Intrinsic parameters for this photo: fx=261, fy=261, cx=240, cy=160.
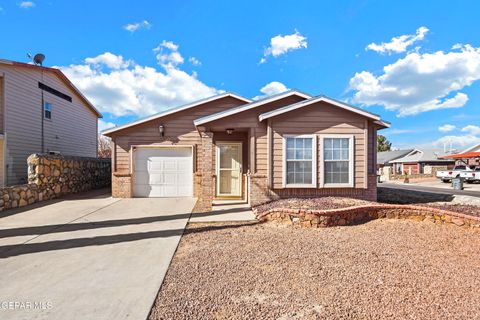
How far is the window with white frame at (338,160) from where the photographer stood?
8055 millimetres

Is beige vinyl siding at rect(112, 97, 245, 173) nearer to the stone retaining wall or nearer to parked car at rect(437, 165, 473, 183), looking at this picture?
the stone retaining wall

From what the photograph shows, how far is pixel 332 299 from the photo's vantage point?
3.01m

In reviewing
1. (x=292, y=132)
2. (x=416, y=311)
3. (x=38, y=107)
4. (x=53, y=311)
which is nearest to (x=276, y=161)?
(x=292, y=132)

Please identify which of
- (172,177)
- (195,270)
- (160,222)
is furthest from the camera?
(172,177)

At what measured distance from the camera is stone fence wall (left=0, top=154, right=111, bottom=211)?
8609mm

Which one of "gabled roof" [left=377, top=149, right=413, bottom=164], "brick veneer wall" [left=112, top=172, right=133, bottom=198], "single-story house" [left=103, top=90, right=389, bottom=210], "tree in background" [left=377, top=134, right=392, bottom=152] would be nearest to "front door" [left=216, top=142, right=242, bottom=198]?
"single-story house" [left=103, top=90, right=389, bottom=210]

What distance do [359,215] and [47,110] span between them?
1569cm

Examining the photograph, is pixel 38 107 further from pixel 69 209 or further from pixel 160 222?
pixel 160 222

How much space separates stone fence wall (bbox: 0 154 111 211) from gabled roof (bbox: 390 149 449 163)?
39599mm

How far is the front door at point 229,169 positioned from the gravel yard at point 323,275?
4.64 m

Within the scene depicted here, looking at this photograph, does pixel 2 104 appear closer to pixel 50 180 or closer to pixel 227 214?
pixel 50 180

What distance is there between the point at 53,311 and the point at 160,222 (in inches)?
151

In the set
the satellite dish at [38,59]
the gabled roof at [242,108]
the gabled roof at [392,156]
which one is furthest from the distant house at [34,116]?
the gabled roof at [392,156]

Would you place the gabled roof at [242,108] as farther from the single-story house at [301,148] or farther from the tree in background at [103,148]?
the tree in background at [103,148]
